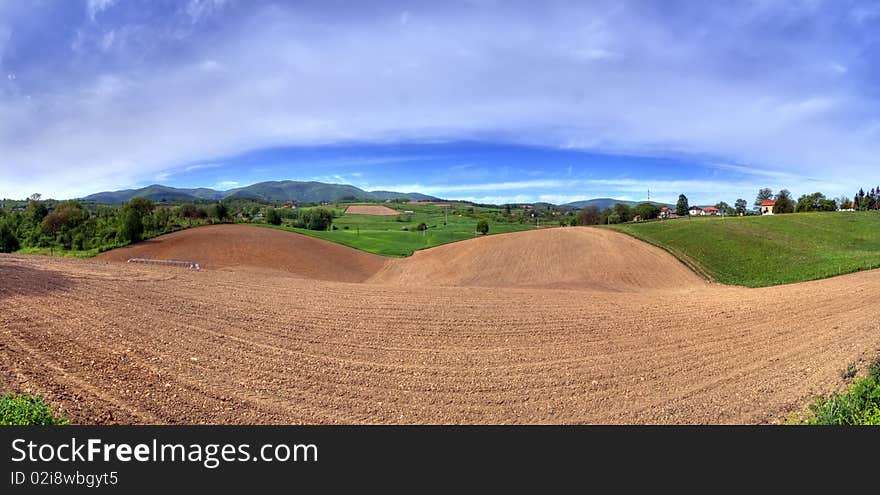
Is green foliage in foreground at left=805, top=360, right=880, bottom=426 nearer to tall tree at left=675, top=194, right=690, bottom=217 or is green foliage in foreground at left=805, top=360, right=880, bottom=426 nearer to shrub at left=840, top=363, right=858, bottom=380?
shrub at left=840, top=363, right=858, bottom=380

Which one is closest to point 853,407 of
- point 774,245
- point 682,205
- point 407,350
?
→ point 407,350

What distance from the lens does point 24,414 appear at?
514cm

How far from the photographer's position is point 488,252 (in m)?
42.2

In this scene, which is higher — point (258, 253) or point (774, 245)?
point (774, 245)

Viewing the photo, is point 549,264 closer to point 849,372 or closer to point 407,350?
point 407,350

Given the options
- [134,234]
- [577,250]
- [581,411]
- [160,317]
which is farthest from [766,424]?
[134,234]

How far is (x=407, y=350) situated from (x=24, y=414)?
288 inches

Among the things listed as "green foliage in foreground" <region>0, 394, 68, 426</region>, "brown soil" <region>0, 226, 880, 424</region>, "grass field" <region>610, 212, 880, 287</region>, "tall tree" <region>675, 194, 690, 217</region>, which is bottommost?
"brown soil" <region>0, 226, 880, 424</region>

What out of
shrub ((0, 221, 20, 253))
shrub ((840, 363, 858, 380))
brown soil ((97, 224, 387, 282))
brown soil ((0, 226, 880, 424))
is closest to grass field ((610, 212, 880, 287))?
brown soil ((0, 226, 880, 424))

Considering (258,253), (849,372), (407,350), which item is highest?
(258,253)

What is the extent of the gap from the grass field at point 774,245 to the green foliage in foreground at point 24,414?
31.4 m

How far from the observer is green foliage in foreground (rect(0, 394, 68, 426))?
16.3 ft

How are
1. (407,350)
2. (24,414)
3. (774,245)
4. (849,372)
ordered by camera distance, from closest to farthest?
(24,414) < (849,372) < (407,350) < (774,245)

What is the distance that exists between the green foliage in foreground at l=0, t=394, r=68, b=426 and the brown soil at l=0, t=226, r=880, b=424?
943mm
